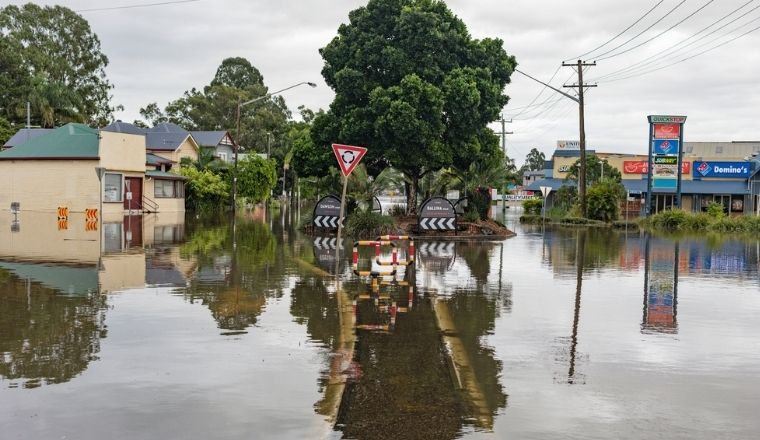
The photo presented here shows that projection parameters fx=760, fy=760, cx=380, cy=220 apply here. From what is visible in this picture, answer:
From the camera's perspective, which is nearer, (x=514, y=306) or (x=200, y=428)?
(x=200, y=428)

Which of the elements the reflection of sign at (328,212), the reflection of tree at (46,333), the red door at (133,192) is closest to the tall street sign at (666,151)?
the reflection of sign at (328,212)

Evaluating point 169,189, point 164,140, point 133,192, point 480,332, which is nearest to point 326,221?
point 480,332

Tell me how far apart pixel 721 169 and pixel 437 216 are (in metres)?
43.1

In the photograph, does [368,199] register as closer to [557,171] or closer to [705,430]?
[705,430]

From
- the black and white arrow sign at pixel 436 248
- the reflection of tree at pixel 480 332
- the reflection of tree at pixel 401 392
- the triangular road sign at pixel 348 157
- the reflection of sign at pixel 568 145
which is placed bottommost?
the reflection of tree at pixel 401 392

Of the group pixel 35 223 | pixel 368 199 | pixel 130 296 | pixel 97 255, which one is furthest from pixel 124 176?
pixel 130 296

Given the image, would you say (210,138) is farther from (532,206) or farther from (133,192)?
(532,206)

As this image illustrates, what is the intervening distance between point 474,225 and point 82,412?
26733 mm

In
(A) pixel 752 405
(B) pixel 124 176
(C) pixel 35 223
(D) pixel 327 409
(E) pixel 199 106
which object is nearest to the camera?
(D) pixel 327 409

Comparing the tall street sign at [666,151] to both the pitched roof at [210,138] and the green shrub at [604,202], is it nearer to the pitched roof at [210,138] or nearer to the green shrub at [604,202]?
the green shrub at [604,202]

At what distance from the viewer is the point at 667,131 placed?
49.7m

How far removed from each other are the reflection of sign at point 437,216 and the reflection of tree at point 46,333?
59.5 ft

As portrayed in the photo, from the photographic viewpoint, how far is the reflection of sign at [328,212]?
30953 mm

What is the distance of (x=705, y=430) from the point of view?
20.4 feet
